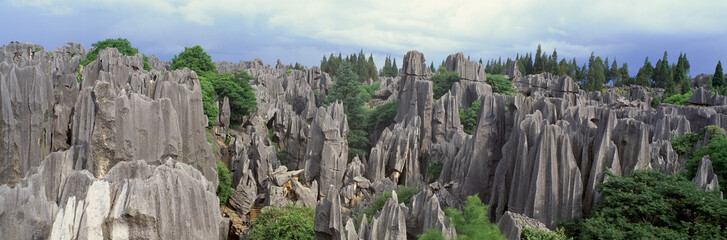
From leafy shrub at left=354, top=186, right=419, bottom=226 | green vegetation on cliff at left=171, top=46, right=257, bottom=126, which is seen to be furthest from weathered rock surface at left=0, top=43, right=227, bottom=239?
green vegetation on cliff at left=171, top=46, right=257, bottom=126

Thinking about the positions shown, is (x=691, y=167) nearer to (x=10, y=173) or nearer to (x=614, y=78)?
(x=10, y=173)

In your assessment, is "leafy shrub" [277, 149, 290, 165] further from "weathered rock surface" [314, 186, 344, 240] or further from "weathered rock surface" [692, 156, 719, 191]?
"weathered rock surface" [692, 156, 719, 191]

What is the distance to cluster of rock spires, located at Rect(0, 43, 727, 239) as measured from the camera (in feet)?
41.4

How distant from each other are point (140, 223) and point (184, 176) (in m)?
1.72

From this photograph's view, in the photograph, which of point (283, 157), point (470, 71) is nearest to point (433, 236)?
point (283, 157)

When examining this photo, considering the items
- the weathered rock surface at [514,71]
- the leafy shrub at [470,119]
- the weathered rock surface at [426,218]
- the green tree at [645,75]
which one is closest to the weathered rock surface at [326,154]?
the leafy shrub at [470,119]

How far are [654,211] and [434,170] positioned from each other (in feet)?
64.5

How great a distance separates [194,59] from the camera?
4762cm

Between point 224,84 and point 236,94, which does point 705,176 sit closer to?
point 236,94

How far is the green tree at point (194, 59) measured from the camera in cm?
4731

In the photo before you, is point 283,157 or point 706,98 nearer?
point 283,157

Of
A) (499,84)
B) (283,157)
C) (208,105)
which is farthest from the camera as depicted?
(499,84)

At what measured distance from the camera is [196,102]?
23.9 meters

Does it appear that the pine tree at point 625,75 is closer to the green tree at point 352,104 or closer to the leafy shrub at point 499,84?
the leafy shrub at point 499,84
